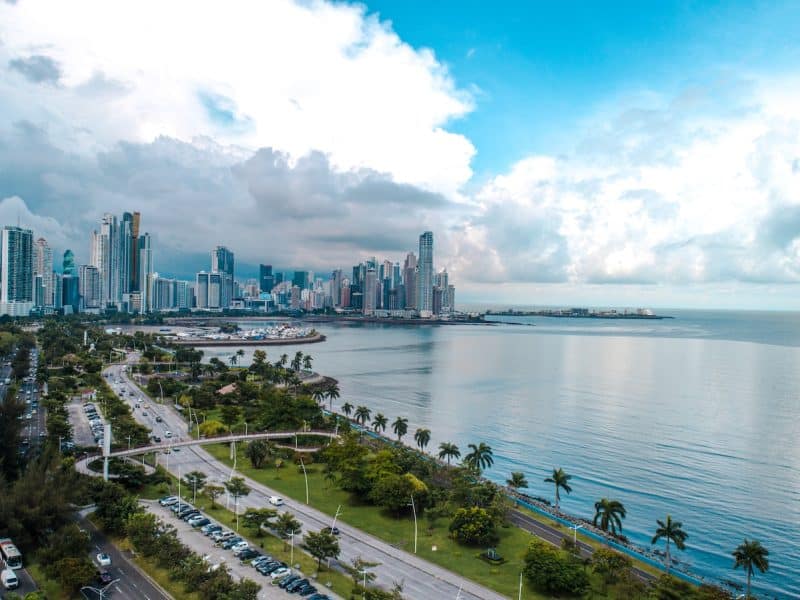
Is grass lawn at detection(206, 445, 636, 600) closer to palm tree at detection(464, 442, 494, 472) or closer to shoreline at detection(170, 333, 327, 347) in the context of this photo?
palm tree at detection(464, 442, 494, 472)

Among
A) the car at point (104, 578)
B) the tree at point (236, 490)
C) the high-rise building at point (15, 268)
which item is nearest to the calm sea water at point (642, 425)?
the tree at point (236, 490)

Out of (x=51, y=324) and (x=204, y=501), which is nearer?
(x=204, y=501)

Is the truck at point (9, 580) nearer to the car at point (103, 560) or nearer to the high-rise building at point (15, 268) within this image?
the car at point (103, 560)

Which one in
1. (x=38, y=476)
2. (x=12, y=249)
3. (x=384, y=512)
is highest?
(x=12, y=249)

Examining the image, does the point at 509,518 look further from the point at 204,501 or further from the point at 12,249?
the point at 12,249

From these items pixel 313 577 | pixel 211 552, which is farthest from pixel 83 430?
pixel 313 577

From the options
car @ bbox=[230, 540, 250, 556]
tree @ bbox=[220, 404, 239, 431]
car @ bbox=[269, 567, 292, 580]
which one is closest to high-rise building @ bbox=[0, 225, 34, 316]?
tree @ bbox=[220, 404, 239, 431]
